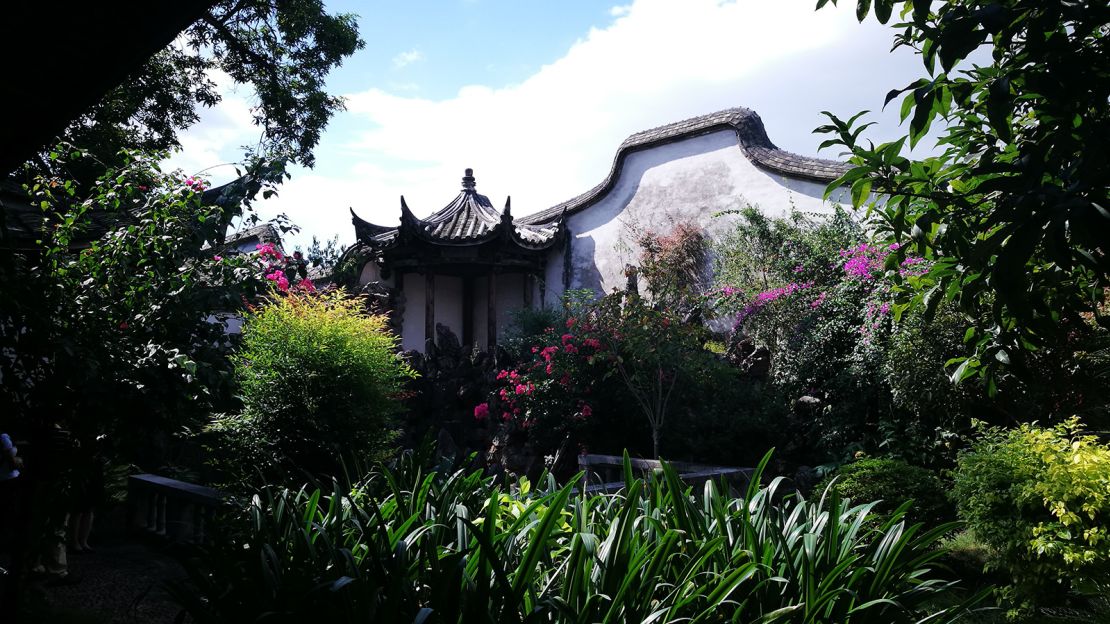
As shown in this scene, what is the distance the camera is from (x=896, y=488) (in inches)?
239

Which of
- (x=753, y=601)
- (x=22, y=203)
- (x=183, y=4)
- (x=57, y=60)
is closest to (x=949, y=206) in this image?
(x=753, y=601)

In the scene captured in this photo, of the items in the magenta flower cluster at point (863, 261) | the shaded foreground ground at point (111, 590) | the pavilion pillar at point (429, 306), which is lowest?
the shaded foreground ground at point (111, 590)

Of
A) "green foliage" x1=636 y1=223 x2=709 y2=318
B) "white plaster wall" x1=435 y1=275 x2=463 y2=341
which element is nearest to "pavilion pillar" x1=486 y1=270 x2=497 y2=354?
"white plaster wall" x1=435 y1=275 x2=463 y2=341

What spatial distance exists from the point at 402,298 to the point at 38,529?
1137 centimetres

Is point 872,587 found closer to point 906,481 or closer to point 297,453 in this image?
point 906,481

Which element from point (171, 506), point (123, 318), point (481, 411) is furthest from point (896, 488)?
point (481, 411)

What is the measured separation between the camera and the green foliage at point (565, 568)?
6.27ft

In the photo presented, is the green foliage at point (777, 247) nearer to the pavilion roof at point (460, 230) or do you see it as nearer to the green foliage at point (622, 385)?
the green foliage at point (622, 385)

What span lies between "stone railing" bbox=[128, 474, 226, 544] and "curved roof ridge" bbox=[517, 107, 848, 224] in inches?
348

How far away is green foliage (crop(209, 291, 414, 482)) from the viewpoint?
20.6 ft

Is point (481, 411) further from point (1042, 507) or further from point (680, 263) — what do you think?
point (1042, 507)

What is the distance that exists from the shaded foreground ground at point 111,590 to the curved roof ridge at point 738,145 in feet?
30.6

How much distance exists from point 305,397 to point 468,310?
9.71 meters

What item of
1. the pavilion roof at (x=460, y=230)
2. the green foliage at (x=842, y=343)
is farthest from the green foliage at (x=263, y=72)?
the green foliage at (x=842, y=343)
